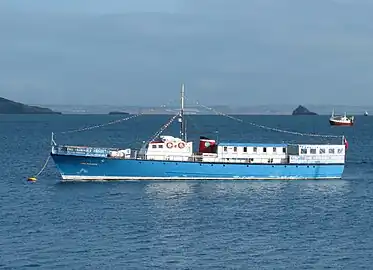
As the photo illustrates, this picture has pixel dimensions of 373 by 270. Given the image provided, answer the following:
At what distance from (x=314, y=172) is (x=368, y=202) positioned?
13762 mm

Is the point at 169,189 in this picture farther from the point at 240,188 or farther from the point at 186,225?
the point at 186,225

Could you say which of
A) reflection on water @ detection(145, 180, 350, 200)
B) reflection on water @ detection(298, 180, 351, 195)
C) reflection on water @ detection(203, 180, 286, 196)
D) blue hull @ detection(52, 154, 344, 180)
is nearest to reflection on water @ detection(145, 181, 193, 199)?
reflection on water @ detection(145, 180, 350, 200)

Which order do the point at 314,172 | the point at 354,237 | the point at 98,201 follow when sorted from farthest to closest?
the point at 314,172
the point at 98,201
the point at 354,237

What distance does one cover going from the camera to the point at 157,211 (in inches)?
2611

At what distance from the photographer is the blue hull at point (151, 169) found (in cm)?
8275

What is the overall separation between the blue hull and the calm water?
3.67ft

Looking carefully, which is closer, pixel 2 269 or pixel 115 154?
pixel 2 269

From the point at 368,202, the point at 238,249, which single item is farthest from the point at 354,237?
the point at 368,202

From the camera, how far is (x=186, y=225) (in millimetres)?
59781

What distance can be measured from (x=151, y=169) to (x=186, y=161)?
367 centimetres

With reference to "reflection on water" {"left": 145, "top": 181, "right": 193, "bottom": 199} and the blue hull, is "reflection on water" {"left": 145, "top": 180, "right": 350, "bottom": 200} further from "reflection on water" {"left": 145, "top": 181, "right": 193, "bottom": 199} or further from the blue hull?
the blue hull

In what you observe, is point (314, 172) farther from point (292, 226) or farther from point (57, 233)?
point (57, 233)

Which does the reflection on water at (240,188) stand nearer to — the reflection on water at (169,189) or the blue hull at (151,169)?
the reflection on water at (169,189)

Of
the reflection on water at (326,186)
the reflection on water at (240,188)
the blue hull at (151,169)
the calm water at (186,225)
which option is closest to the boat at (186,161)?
the blue hull at (151,169)
